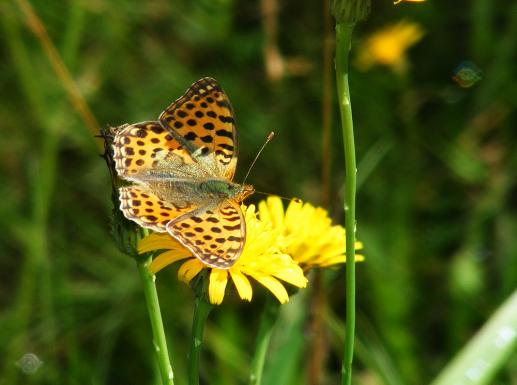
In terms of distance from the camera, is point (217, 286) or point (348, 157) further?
point (217, 286)

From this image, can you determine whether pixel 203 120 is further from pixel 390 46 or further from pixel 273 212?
pixel 390 46

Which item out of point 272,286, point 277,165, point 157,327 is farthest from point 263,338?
point 277,165

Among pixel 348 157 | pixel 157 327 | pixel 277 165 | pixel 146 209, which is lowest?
pixel 277 165

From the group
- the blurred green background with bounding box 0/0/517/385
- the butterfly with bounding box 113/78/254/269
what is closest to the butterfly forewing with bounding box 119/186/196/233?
the butterfly with bounding box 113/78/254/269

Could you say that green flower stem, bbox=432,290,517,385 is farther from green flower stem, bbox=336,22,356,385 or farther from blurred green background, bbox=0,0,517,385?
blurred green background, bbox=0,0,517,385

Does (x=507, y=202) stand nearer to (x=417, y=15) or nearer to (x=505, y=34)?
(x=505, y=34)
